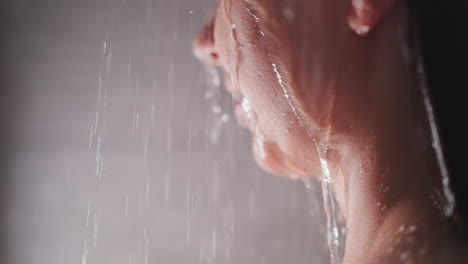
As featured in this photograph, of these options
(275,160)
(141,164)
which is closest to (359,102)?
(275,160)

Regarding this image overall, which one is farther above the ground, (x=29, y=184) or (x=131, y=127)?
(x=131, y=127)

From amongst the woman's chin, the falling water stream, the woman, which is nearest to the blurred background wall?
the falling water stream

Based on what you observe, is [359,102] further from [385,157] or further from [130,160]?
[130,160]

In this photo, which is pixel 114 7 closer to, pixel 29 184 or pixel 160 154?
pixel 160 154

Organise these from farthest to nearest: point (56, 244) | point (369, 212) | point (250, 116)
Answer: point (56, 244)
point (250, 116)
point (369, 212)

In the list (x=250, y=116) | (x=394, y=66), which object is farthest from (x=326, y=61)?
(x=250, y=116)

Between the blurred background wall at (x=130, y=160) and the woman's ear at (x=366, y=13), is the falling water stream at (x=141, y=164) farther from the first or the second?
the woman's ear at (x=366, y=13)
